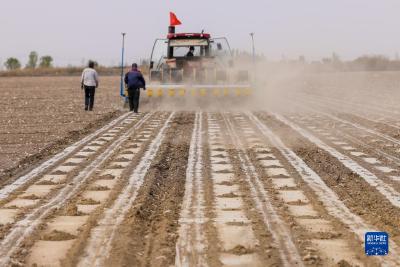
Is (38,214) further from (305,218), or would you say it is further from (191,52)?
(191,52)

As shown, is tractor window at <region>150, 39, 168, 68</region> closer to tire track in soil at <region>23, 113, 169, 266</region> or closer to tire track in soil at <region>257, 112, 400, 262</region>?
tire track in soil at <region>257, 112, 400, 262</region>

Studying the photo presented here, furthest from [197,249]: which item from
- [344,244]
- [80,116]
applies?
[80,116]

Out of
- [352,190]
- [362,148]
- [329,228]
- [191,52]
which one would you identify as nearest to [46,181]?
[352,190]

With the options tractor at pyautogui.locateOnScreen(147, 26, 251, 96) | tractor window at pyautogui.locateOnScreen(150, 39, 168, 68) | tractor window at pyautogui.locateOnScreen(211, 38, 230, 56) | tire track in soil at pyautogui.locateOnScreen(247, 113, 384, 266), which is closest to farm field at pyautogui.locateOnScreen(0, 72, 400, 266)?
tire track in soil at pyautogui.locateOnScreen(247, 113, 384, 266)

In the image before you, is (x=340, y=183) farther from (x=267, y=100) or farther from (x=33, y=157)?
(x=267, y=100)

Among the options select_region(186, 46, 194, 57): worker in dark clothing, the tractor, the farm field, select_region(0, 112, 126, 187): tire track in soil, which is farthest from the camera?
select_region(186, 46, 194, 57): worker in dark clothing

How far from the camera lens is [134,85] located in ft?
65.5

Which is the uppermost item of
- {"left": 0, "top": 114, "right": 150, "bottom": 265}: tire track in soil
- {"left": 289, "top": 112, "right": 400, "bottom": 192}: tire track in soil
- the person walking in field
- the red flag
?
the red flag

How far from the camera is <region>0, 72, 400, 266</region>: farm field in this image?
5027mm

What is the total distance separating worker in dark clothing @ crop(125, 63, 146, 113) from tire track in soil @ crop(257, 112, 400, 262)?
8873 millimetres

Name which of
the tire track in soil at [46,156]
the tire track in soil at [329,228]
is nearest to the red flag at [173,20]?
the tire track in soil at [46,156]

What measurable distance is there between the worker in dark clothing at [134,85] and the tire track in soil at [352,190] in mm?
8873

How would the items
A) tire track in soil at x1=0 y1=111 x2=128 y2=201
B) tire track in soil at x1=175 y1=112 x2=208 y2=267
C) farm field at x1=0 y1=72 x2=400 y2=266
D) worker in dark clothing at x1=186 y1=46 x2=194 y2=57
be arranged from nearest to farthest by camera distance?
tire track in soil at x1=175 y1=112 x2=208 y2=267 < farm field at x1=0 y1=72 x2=400 y2=266 < tire track in soil at x1=0 y1=111 x2=128 y2=201 < worker in dark clothing at x1=186 y1=46 x2=194 y2=57

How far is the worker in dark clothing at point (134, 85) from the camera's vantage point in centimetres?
1997
